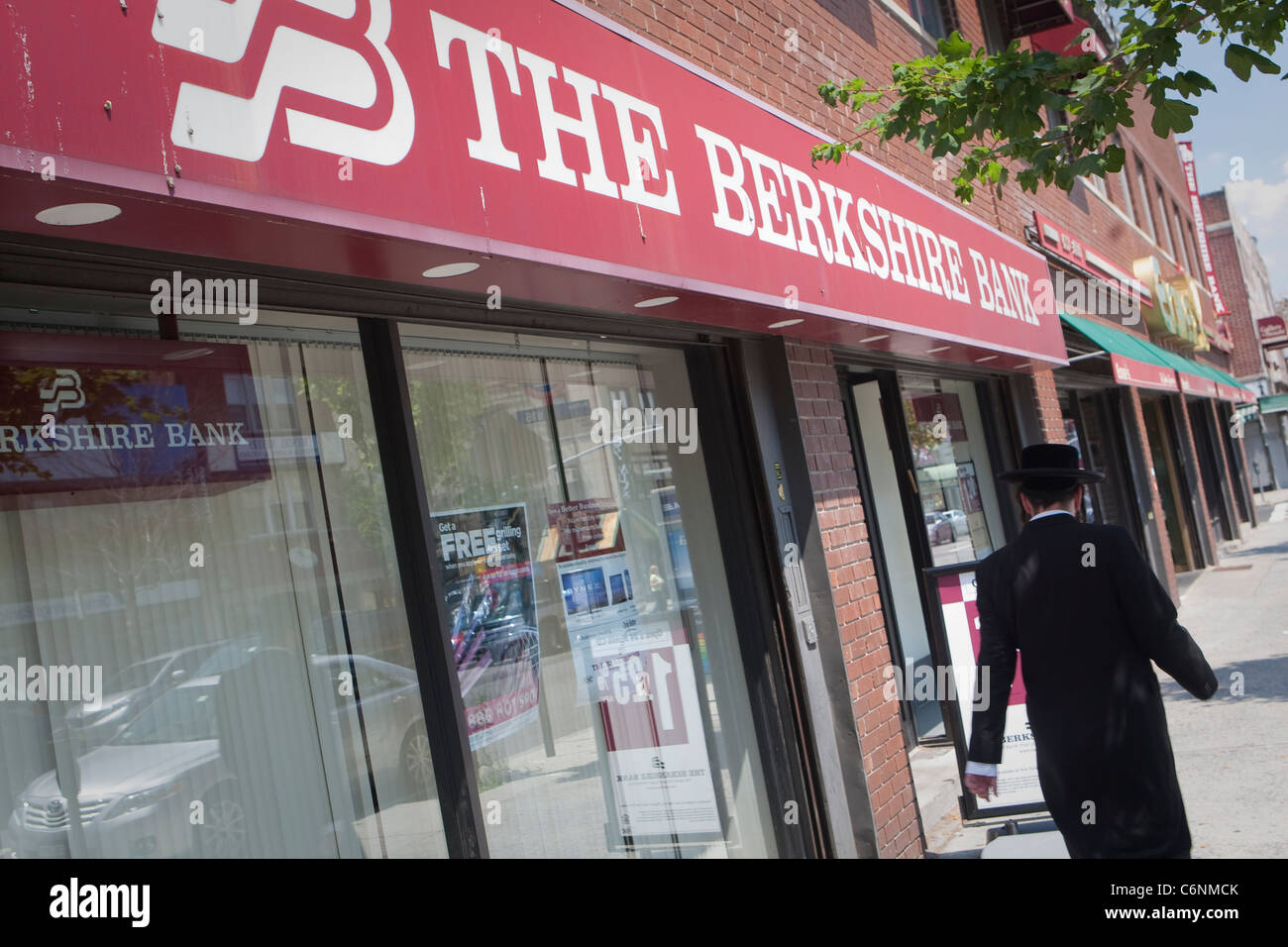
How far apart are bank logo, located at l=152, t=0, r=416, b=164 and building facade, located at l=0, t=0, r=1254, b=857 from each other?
0.01 metres

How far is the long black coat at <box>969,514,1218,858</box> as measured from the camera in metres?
3.66

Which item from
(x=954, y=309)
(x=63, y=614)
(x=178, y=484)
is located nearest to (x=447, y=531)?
(x=178, y=484)

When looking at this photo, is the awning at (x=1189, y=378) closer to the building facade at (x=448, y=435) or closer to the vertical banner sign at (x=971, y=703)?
the building facade at (x=448, y=435)

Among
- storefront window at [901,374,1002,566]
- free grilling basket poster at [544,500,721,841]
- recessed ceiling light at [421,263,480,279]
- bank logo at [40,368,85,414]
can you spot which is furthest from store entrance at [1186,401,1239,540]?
bank logo at [40,368,85,414]

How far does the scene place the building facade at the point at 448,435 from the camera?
271cm

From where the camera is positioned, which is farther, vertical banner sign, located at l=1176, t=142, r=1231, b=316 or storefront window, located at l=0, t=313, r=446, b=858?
vertical banner sign, located at l=1176, t=142, r=1231, b=316

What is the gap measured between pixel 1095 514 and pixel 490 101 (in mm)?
12109

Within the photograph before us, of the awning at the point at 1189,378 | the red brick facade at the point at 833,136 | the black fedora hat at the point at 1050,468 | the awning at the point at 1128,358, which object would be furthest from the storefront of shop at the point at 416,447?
the awning at the point at 1189,378

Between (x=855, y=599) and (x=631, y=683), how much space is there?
1.78 meters

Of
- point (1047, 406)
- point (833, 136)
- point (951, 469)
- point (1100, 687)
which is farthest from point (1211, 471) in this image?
point (1100, 687)

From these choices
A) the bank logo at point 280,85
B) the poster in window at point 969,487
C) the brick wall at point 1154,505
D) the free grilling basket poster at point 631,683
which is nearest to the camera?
the bank logo at point 280,85

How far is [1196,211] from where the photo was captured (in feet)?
86.8

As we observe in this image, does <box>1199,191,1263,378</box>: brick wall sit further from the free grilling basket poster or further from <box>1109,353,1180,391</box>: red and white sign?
the free grilling basket poster
